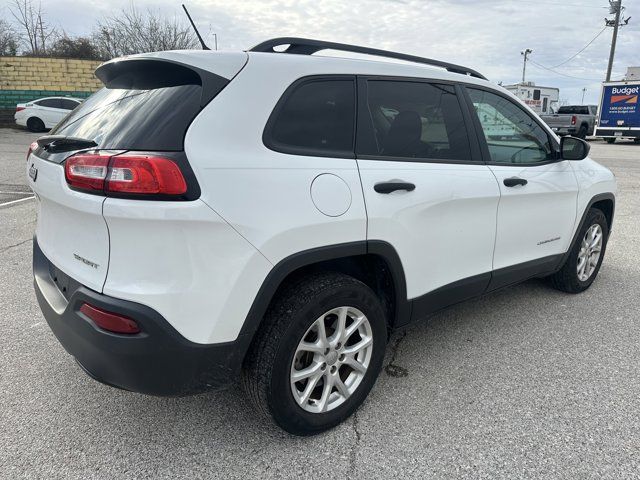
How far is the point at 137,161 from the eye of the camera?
1.79 metres

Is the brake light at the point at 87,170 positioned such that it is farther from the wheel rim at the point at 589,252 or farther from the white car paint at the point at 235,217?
the wheel rim at the point at 589,252

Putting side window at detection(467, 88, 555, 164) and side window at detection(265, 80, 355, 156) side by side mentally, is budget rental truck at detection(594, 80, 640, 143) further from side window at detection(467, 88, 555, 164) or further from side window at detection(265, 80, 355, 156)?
side window at detection(265, 80, 355, 156)

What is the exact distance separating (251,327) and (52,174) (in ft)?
3.66

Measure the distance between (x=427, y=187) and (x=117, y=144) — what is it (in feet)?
5.06

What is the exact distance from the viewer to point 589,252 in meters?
4.23

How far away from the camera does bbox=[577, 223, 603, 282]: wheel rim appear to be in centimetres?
415

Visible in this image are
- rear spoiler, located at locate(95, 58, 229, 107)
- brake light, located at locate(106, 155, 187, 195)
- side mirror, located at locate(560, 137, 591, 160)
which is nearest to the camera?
brake light, located at locate(106, 155, 187, 195)

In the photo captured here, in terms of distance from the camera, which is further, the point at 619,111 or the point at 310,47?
the point at 619,111

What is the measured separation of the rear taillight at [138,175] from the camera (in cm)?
178

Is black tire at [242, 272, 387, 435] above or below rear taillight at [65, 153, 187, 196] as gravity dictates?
below

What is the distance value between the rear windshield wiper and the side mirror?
328 cm

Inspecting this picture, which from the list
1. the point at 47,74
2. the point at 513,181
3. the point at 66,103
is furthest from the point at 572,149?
the point at 47,74

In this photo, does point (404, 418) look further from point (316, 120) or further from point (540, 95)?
point (540, 95)

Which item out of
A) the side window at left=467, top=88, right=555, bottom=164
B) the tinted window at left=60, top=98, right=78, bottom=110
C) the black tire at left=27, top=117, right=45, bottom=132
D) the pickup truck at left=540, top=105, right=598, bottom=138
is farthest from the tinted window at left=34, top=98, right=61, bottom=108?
the pickup truck at left=540, top=105, right=598, bottom=138
